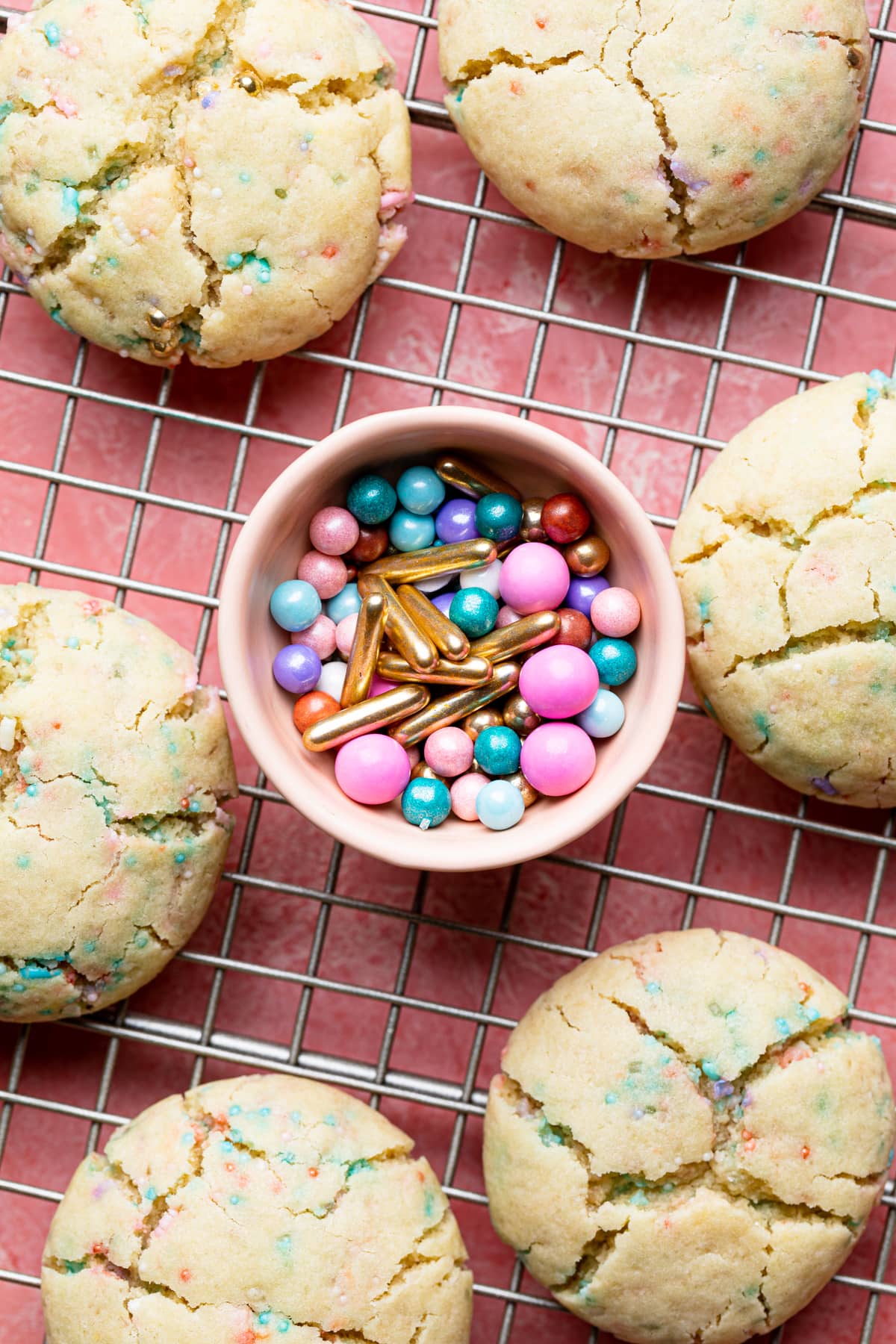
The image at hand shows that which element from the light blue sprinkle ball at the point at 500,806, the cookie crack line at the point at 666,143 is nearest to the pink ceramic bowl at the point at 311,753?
the light blue sprinkle ball at the point at 500,806

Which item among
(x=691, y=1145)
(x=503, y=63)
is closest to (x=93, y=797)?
(x=691, y=1145)

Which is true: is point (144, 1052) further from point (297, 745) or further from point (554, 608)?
point (554, 608)

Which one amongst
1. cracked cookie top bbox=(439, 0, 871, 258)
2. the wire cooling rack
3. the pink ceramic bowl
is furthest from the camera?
the wire cooling rack

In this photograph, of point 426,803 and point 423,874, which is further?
point 423,874

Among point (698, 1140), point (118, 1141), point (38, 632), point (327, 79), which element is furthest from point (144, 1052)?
point (327, 79)

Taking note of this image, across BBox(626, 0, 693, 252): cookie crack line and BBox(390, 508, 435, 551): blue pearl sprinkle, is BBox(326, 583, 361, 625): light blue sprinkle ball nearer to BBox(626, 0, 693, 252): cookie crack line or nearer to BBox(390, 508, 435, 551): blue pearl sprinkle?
BBox(390, 508, 435, 551): blue pearl sprinkle

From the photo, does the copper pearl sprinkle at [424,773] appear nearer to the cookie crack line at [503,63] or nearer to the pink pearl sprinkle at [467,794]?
the pink pearl sprinkle at [467,794]

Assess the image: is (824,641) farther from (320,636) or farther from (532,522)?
(320,636)

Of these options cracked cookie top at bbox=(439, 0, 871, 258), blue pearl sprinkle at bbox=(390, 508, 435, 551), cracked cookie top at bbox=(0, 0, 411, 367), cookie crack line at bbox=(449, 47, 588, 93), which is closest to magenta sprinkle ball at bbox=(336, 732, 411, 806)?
blue pearl sprinkle at bbox=(390, 508, 435, 551)
